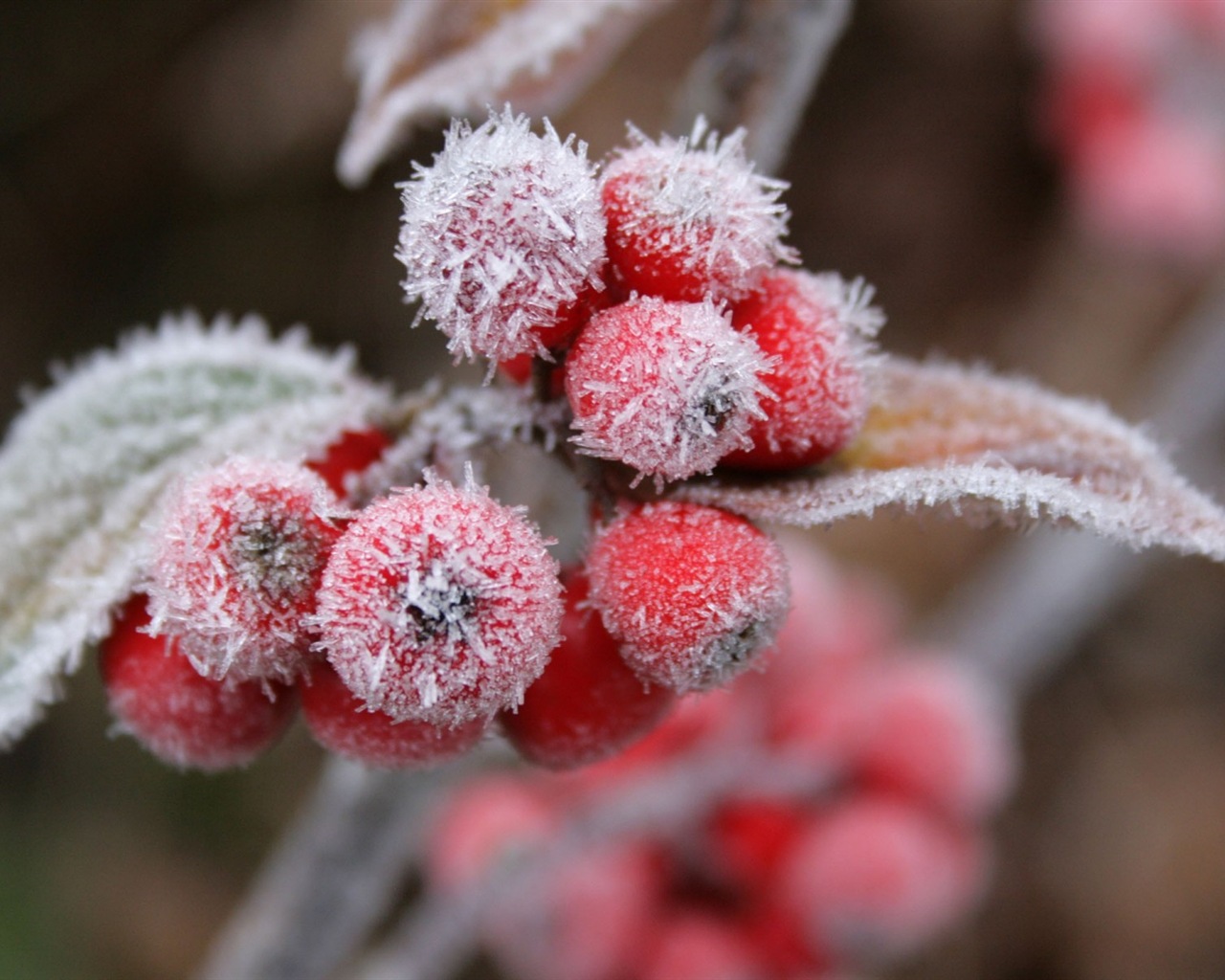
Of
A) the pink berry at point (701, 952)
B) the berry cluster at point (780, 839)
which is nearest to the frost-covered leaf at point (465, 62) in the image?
the berry cluster at point (780, 839)

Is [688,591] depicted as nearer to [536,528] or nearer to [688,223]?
[536,528]

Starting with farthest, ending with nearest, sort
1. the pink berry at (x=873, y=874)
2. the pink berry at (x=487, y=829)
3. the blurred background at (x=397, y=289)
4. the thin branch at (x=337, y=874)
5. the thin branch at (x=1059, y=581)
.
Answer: the blurred background at (x=397, y=289), the thin branch at (x=1059, y=581), the pink berry at (x=487, y=829), the pink berry at (x=873, y=874), the thin branch at (x=337, y=874)

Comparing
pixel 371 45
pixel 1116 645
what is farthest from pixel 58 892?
pixel 1116 645

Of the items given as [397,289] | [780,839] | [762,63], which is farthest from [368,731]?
[397,289]

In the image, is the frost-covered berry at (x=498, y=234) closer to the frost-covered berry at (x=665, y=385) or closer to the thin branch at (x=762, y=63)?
the frost-covered berry at (x=665, y=385)

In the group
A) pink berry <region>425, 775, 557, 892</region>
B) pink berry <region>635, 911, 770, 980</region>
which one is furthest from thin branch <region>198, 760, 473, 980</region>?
pink berry <region>635, 911, 770, 980</region>

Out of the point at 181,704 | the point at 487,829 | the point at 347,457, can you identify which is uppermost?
the point at 487,829
